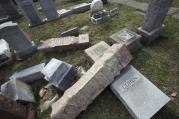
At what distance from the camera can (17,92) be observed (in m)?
3.44

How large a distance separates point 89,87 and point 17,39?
131 inches

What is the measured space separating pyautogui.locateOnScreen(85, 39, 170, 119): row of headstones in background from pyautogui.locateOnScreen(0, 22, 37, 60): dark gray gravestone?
3.57m

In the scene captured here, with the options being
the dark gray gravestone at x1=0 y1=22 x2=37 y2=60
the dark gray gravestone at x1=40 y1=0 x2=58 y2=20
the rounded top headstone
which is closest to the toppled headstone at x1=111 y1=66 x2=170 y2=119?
the dark gray gravestone at x1=0 y1=22 x2=37 y2=60

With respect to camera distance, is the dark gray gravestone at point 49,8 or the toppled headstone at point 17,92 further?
the dark gray gravestone at point 49,8

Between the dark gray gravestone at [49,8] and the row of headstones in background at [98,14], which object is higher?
the dark gray gravestone at [49,8]

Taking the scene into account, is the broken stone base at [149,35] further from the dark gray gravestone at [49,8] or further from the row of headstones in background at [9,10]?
the row of headstones in background at [9,10]

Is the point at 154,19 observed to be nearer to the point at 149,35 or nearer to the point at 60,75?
the point at 149,35

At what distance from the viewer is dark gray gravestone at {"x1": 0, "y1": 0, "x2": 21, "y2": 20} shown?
8336 mm

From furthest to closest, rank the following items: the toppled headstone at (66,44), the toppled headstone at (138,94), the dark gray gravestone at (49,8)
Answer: the dark gray gravestone at (49,8) → the toppled headstone at (66,44) → the toppled headstone at (138,94)

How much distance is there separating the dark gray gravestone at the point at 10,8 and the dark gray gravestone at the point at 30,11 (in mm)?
2610

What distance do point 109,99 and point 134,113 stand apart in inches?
28.2

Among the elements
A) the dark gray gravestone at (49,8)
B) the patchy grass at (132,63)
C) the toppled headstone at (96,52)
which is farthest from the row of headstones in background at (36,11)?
the toppled headstone at (96,52)

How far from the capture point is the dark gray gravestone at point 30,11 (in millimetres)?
6398

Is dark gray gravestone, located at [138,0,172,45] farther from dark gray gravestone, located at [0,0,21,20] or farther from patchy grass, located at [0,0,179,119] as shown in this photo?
dark gray gravestone, located at [0,0,21,20]
